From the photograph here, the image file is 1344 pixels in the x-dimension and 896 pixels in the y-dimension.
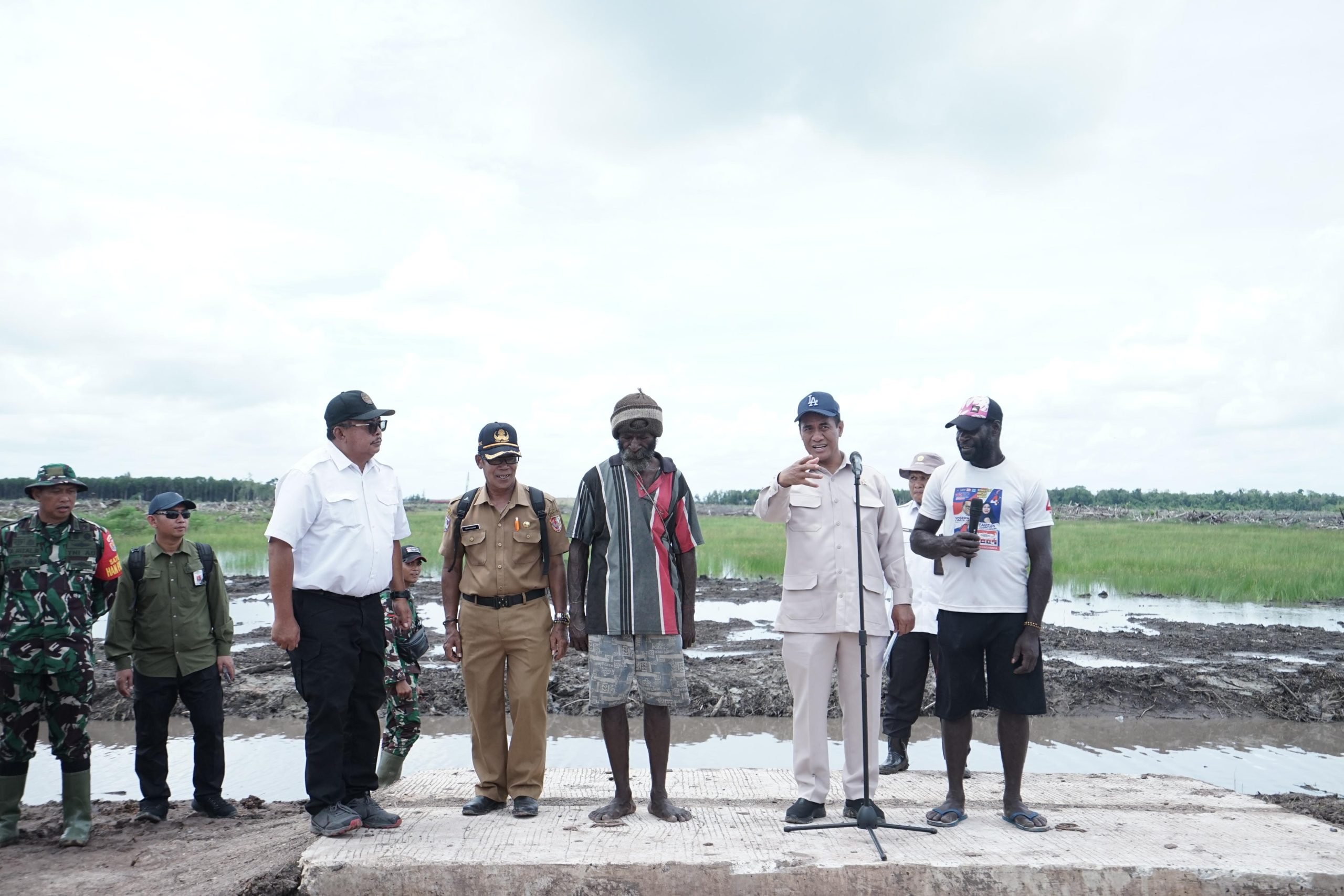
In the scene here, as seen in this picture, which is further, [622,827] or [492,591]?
[492,591]

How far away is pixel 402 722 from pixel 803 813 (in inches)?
101

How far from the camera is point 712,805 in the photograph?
4.74m

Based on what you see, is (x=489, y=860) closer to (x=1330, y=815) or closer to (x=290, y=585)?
(x=290, y=585)

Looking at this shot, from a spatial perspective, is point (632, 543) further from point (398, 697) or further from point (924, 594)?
point (924, 594)

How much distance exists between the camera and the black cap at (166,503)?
228 inches

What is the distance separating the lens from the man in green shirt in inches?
221

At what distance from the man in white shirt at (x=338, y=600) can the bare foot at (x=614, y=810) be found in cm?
93

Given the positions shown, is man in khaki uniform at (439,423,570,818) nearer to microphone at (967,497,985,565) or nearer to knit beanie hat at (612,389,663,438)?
knit beanie hat at (612,389,663,438)

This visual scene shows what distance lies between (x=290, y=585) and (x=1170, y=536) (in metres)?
32.7

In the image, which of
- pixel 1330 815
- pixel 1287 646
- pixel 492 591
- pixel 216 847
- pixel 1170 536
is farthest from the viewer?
pixel 1170 536

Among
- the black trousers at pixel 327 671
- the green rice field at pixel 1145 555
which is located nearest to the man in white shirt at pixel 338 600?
the black trousers at pixel 327 671

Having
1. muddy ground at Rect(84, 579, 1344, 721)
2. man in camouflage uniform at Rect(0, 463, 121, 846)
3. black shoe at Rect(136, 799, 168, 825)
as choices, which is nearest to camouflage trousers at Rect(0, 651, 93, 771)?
man in camouflage uniform at Rect(0, 463, 121, 846)

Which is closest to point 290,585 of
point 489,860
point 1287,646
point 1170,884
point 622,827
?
point 489,860

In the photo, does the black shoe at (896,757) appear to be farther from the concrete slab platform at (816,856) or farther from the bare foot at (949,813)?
the bare foot at (949,813)
